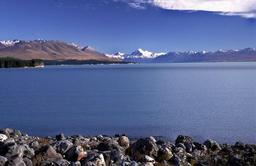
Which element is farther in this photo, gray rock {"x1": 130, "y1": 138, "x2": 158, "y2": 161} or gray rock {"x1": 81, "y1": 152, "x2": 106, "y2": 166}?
gray rock {"x1": 130, "y1": 138, "x2": 158, "y2": 161}

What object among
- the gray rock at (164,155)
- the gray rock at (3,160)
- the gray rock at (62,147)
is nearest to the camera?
the gray rock at (3,160)

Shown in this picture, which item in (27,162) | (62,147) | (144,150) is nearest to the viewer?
(27,162)

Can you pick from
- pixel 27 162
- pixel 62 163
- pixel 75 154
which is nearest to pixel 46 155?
pixel 75 154

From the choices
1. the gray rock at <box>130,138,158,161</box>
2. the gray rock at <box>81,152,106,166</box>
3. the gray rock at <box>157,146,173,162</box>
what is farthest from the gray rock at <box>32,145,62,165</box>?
the gray rock at <box>157,146,173,162</box>

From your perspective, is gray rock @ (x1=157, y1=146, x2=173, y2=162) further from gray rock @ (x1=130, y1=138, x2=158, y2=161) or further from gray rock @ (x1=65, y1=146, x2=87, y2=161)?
gray rock @ (x1=65, y1=146, x2=87, y2=161)

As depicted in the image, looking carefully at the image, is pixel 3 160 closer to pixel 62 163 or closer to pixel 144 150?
pixel 62 163

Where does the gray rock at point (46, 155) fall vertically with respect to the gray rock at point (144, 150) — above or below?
above

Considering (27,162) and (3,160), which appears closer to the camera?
(3,160)

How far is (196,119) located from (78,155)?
29.3 meters

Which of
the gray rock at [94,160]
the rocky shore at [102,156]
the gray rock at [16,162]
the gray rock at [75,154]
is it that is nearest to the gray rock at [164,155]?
the rocky shore at [102,156]

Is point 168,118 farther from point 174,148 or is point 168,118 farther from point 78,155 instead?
point 78,155

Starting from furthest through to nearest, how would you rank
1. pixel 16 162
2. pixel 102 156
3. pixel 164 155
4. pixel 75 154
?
pixel 164 155 < pixel 75 154 < pixel 102 156 < pixel 16 162

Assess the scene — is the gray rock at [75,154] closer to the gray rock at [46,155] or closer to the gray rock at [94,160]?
the gray rock at [46,155]

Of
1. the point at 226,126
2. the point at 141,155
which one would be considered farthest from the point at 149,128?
the point at 141,155
